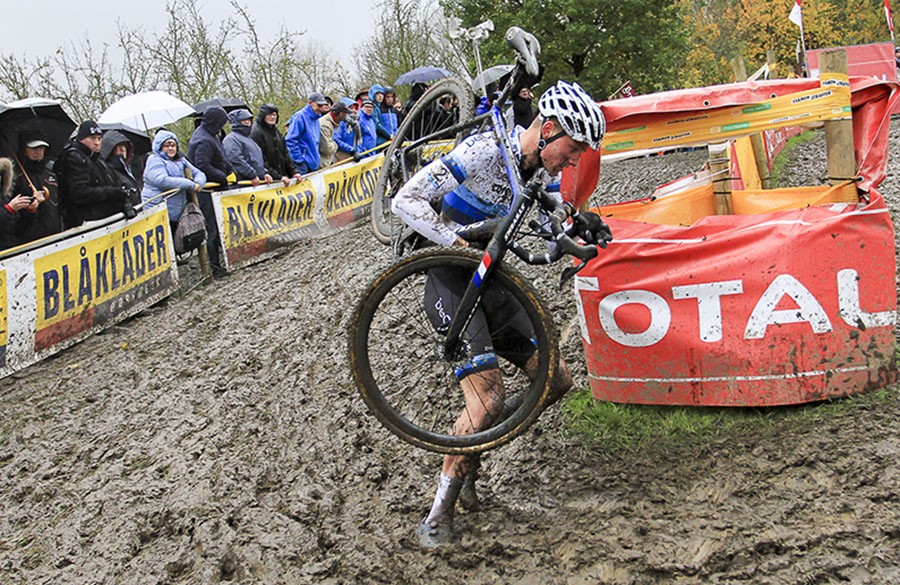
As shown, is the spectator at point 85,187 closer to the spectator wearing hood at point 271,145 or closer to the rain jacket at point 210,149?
the rain jacket at point 210,149

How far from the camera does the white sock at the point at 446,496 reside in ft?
12.5

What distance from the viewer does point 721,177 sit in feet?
16.5

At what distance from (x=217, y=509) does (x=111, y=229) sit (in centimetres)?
473

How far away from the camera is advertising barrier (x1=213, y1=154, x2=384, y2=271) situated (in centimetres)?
1010

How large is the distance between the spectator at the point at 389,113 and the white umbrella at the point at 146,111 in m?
3.32

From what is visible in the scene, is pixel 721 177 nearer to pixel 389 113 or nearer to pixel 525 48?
pixel 525 48

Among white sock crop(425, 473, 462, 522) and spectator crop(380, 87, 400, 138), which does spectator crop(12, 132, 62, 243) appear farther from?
spectator crop(380, 87, 400, 138)

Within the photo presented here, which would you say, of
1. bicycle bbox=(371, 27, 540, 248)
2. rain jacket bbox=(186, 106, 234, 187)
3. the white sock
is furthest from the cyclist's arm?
rain jacket bbox=(186, 106, 234, 187)

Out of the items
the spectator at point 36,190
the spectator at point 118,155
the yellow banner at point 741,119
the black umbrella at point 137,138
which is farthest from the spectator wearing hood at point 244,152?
the yellow banner at point 741,119

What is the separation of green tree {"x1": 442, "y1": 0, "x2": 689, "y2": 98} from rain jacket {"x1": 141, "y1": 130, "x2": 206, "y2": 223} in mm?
15891

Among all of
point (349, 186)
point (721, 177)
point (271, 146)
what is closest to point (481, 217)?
point (721, 177)

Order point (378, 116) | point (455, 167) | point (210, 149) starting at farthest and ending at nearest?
point (378, 116) < point (210, 149) < point (455, 167)

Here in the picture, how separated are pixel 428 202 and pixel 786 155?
9348 mm

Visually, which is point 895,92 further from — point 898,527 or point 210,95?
point 210,95
